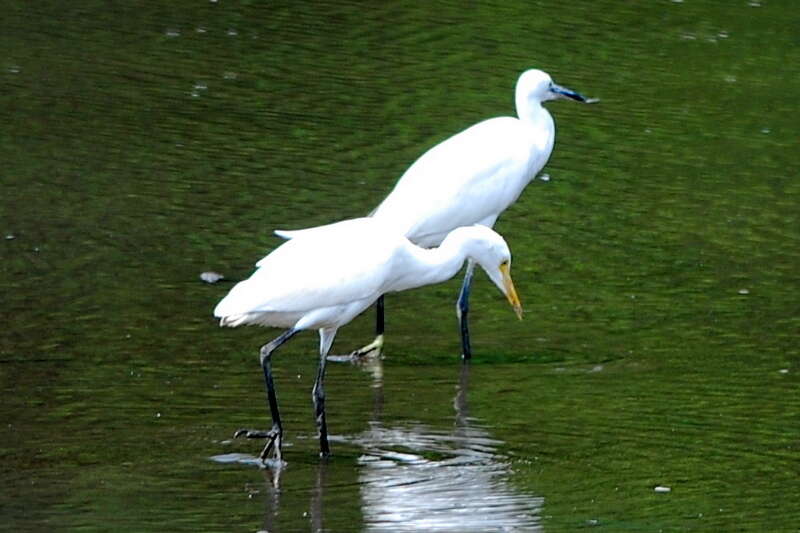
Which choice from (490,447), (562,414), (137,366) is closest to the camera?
(490,447)

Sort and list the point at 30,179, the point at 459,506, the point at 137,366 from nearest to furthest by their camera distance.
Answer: the point at 459,506 → the point at 137,366 → the point at 30,179

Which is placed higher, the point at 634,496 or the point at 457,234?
the point at 457,234

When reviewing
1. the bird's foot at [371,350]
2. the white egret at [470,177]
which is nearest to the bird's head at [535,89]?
the white egret at [470,177]

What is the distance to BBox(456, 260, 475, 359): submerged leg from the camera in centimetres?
845

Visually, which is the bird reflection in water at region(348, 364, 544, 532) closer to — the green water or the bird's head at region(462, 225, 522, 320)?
the green water

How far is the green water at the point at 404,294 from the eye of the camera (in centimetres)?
643

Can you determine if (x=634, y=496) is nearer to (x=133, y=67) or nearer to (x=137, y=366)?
(x=137, y=366)

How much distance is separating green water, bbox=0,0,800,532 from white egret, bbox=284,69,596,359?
468 mm

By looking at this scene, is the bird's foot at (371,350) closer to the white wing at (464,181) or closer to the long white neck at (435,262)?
the white wing at (464,181)

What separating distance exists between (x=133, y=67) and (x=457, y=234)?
6158 millimetres

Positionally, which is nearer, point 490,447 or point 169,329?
point 490,447

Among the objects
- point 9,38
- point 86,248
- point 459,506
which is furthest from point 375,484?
point 9,38

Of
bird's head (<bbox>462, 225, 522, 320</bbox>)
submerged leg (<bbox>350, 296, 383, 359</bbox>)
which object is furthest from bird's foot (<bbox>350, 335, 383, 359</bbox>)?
bird's head (<bbox>462, 225, 522, 320</bbox>)

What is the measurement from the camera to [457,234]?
23.5 feet
